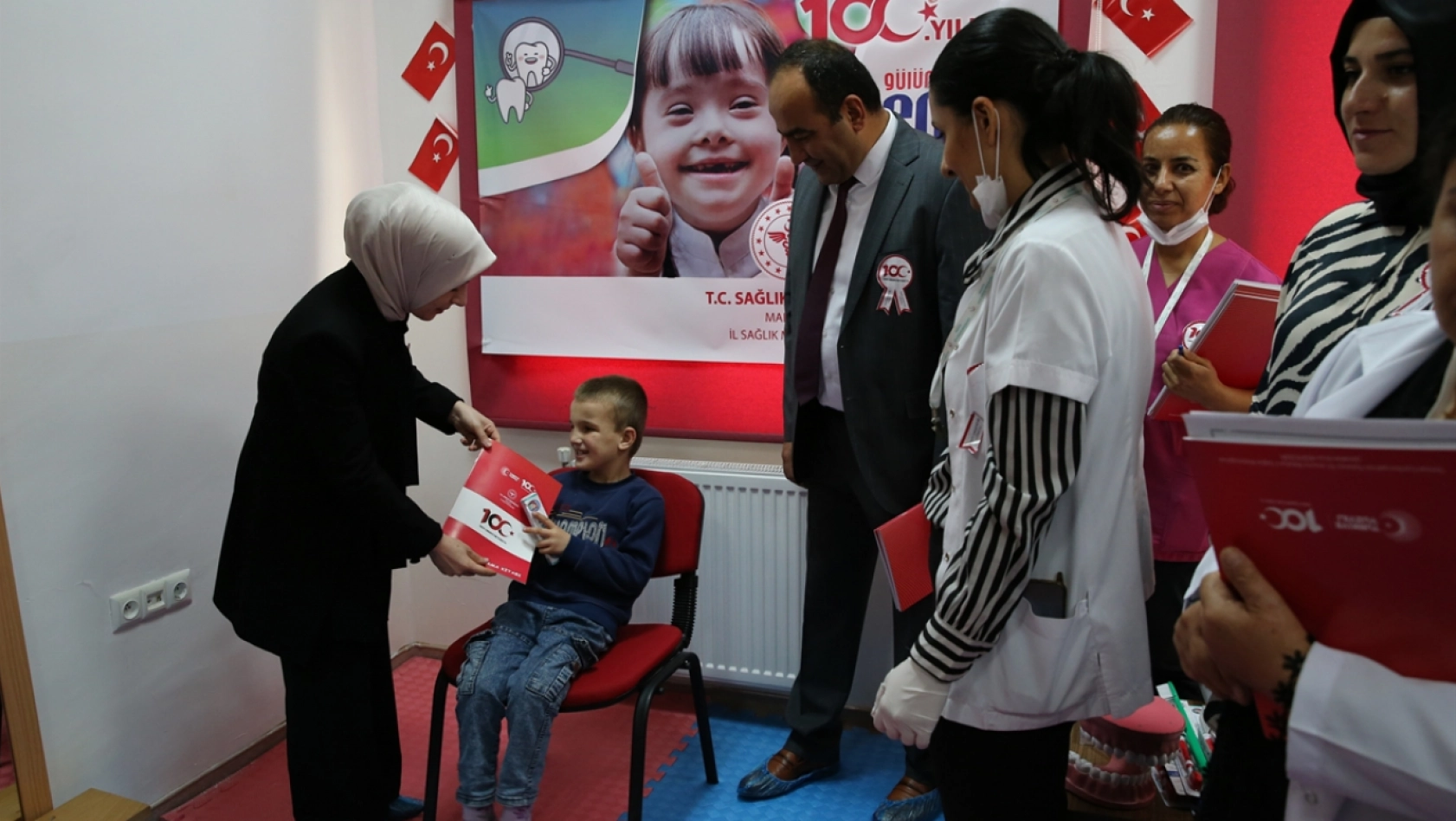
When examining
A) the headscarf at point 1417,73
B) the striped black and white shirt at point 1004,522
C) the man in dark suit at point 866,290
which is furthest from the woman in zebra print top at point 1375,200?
the man in dark suit at point 866,290

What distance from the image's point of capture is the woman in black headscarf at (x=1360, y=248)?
2.91 ft

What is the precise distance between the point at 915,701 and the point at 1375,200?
87 cm

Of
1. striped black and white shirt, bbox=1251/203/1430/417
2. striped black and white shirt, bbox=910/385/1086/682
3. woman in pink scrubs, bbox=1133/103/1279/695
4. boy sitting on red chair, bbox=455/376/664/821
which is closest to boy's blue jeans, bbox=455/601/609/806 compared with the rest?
boy sitting on red chair, bbox=455/376/664/821

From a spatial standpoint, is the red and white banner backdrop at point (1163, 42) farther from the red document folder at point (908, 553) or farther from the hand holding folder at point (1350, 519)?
the hand holding folder at point (1350, 519)

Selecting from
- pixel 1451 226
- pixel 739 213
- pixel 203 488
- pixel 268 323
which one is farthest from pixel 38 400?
pixel 1451 226

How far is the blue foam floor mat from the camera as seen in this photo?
2.40 m

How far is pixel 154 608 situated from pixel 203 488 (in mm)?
336

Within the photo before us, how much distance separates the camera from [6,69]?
2.03m

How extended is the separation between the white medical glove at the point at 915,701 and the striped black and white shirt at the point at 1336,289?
60cm

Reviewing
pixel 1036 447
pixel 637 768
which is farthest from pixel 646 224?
pixel 1036 447

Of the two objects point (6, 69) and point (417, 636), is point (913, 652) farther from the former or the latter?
point (417, 636)

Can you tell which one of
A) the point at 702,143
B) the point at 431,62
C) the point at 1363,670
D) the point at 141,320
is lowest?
the point at 1363,670

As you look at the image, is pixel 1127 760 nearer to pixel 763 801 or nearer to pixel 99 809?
pixel 763 801

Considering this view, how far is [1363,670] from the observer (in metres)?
0.72
